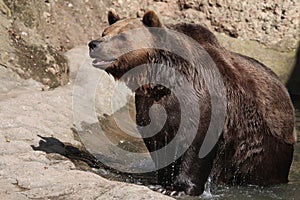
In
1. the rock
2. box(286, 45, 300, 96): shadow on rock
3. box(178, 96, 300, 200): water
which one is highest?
box(178, 96, 300, 200): water

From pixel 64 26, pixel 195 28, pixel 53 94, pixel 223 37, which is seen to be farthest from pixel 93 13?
pixel 195 28

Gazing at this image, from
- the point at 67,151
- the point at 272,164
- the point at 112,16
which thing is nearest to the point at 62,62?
the point at 67,151

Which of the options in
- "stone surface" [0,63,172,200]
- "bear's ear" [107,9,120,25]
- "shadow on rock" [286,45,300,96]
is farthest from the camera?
"shadow on rock" [286,45,300,96]

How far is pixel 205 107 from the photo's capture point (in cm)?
574

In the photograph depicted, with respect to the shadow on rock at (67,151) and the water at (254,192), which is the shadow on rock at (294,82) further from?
the shadow on rock at (67,151)

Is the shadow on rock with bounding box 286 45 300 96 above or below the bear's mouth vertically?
below

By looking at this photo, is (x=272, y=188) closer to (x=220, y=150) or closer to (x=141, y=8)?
(x=220, y=150)

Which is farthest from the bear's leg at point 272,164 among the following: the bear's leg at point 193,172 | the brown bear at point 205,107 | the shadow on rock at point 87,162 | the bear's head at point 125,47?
the bear's head at point 125,47

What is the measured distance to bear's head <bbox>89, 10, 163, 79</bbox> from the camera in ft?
18.9

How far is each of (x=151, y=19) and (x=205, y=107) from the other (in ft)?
3.15

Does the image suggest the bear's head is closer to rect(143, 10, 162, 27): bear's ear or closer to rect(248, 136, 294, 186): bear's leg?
rect(143, 10, 162, 27): bear's ear

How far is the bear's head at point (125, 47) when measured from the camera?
577cm

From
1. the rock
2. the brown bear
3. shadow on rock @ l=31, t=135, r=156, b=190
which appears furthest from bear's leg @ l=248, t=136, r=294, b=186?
the rock

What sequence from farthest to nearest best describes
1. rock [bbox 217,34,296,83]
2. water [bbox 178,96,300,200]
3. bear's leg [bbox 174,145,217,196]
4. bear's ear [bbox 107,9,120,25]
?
rock [bbox 217,34,296,83] → bear's ear [bbox 107,9,120,25] → water [bbox 178,96,300,200] → bear's leg [bbox 174,145,217,196]
